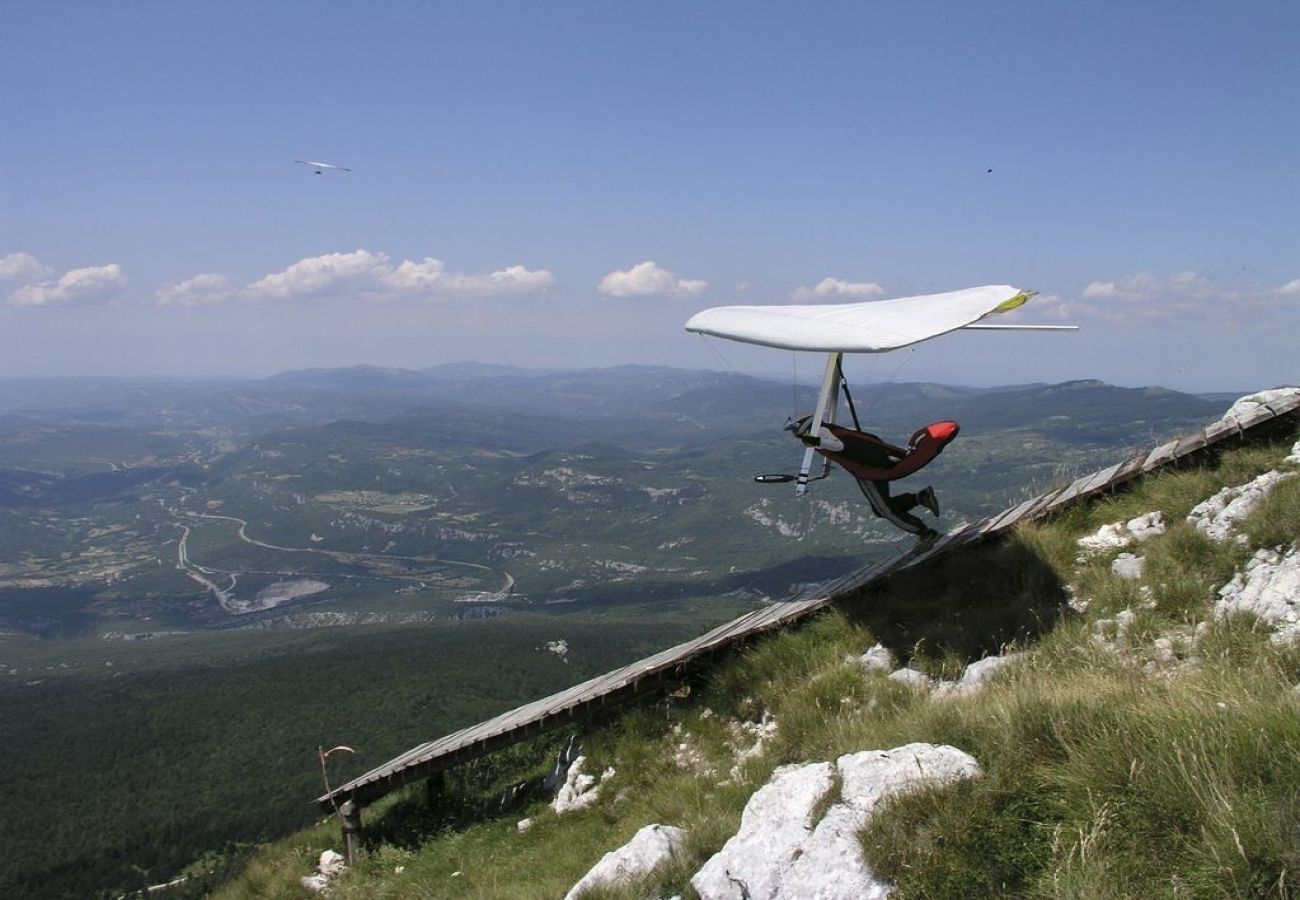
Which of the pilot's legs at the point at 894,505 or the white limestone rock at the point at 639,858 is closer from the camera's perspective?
the white limestone rock at the point at 639,858

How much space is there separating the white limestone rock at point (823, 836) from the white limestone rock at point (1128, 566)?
4.95m

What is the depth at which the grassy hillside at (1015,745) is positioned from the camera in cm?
383

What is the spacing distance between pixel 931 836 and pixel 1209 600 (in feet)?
17.0

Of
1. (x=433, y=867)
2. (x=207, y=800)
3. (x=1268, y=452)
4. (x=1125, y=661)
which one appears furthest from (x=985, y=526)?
(x=207, y=800)

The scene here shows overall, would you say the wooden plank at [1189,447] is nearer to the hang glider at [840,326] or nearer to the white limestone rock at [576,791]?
the hang glider at [840,326]

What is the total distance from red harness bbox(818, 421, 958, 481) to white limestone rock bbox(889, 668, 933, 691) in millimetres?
2626

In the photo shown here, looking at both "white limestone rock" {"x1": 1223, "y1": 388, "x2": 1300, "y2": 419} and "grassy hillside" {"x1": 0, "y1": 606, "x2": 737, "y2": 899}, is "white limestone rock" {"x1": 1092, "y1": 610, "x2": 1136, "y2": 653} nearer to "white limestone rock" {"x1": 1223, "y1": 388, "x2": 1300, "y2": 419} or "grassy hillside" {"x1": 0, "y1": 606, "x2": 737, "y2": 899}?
"white limestone rock" {"x1": 1223, "y1": 388, "x2": 1300, "y2": 419}

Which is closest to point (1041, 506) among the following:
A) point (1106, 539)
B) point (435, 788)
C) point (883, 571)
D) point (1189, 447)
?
point (1106, 539)

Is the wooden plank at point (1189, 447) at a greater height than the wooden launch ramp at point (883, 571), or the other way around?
the wooden plank at point (1189, 447)

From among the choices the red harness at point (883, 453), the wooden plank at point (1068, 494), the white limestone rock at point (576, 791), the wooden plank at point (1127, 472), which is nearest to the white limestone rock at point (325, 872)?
the white limestone rock at point (576, 791)

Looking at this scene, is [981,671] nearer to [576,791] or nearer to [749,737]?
[749,737]

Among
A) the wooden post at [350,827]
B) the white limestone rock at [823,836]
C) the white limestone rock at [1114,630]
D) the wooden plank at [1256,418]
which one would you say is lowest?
the wooden post at [350,827]

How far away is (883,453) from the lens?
10.1 metres

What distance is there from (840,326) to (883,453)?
6.68 feet
